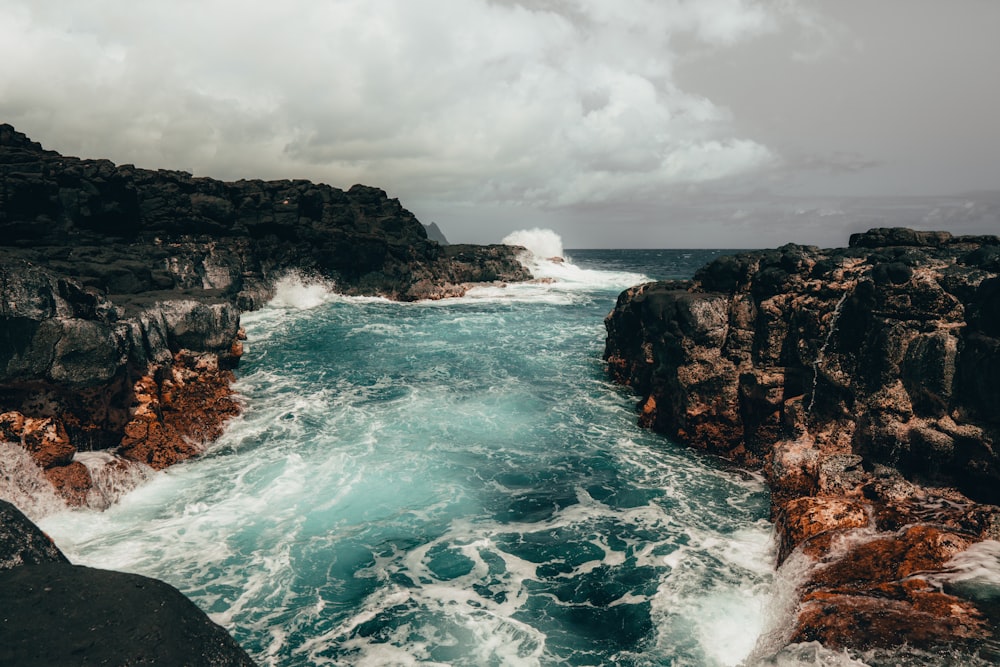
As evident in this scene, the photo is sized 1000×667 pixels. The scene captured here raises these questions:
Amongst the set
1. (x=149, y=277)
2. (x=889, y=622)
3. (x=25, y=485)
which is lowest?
(x=25, y=485)

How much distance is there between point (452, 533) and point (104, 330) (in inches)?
533

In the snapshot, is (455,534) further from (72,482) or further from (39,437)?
(39,437)

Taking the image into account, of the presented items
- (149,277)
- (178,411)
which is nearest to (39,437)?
(178,411)

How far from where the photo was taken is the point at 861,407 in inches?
578

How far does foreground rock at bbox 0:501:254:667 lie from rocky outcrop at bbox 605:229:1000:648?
950 cm

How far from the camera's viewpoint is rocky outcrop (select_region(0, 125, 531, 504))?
622 inches

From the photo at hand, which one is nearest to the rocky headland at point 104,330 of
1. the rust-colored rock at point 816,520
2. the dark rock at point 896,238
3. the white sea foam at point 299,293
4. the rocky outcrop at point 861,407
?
the white sea foam at point 299,293

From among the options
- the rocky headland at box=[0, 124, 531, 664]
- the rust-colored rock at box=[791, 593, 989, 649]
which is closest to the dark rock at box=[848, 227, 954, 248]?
the rust-colored rock at box=[791, 593, 989, 649]

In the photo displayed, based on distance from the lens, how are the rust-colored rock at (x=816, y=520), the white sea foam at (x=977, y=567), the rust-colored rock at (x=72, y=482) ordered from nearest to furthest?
1. the white sea foam at (x=977, y=567)
2. the rust-colored rock at (x=816, y=520)
3. the rust-colored rock at (x=72, y=482)

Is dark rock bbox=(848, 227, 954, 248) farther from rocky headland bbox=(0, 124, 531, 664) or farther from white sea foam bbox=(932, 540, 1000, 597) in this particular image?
rocky headland bbox=(0, 124, 531, 664)

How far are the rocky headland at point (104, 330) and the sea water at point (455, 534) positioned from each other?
1.70m

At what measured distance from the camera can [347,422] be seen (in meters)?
23.4

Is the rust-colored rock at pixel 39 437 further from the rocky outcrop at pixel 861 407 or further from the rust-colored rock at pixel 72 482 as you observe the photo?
the rocky outcrop at pixel 861 407

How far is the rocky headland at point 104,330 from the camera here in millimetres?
15008
